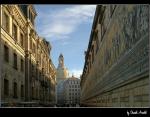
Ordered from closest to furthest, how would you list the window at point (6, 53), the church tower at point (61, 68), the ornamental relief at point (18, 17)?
the church tower at point (61, 68) < the window at point (6, 53) < the ornamental relief at point (18, 17)

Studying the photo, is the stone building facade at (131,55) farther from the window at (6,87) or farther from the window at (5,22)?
the window at (5,22)

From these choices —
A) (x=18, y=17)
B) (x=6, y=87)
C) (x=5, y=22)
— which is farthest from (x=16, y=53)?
(x=6, y=87)

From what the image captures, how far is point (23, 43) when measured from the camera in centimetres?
2833

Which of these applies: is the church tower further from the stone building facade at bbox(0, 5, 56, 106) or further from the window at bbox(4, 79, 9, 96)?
the window at bbox(4, 79, 9, 96)

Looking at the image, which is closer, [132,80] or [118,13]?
[132,80]

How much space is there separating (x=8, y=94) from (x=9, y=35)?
12.2ft

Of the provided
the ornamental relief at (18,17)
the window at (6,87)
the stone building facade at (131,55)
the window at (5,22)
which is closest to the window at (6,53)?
the window at (5,22)

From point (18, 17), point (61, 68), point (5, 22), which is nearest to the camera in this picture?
point (5, 22)

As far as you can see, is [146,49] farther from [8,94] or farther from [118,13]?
[8,94]

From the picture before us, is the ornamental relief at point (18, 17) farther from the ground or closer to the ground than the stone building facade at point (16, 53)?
farther from the ground

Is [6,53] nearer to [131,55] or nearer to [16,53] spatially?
[16,53]

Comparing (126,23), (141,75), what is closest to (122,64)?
(126,23)
